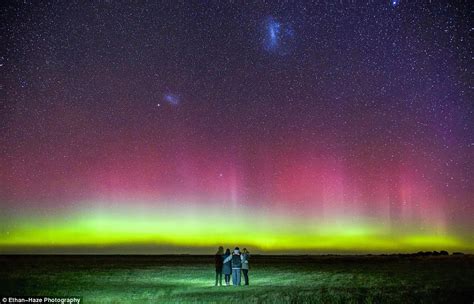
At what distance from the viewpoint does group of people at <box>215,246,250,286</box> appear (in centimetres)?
2839

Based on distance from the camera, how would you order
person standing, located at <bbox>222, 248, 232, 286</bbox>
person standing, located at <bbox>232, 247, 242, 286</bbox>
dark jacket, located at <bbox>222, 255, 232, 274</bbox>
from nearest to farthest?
person standing, located at <bbox>232, 247, 242, 286</bbox>
person standing, located at <bbox>222, 248, 232, 286</bbox>
dark jacket, located at <bbox>222, 255, 232, 274</bbox>

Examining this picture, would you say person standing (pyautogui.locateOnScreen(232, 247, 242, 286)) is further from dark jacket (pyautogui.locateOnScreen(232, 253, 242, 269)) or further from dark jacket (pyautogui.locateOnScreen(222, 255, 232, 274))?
dark jacket (pyautogui.locateOnScreen(222, 255, 232, 274))

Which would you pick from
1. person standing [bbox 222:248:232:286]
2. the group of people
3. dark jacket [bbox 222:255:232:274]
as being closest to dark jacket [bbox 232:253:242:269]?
the group of people

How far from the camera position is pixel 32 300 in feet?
63.8

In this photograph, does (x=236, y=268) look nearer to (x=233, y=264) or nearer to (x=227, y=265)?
(x=233, y=264)

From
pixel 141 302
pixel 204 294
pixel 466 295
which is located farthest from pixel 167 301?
pixel 466 295

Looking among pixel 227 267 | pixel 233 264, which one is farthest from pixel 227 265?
pixel 233 264

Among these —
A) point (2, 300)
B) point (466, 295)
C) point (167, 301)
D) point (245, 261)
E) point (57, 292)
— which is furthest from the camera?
point (245, 261)

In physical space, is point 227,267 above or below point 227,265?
below

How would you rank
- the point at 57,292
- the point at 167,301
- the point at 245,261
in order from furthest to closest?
1. the point at 245,261
2. the point at 57,292
3. the point at 167,301

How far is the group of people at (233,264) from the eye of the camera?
93.1 feet

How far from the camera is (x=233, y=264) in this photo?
93.2 ft

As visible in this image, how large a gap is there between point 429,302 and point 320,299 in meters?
3.99

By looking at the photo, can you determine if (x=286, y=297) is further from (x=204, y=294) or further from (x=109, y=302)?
(x=109, y=302)
